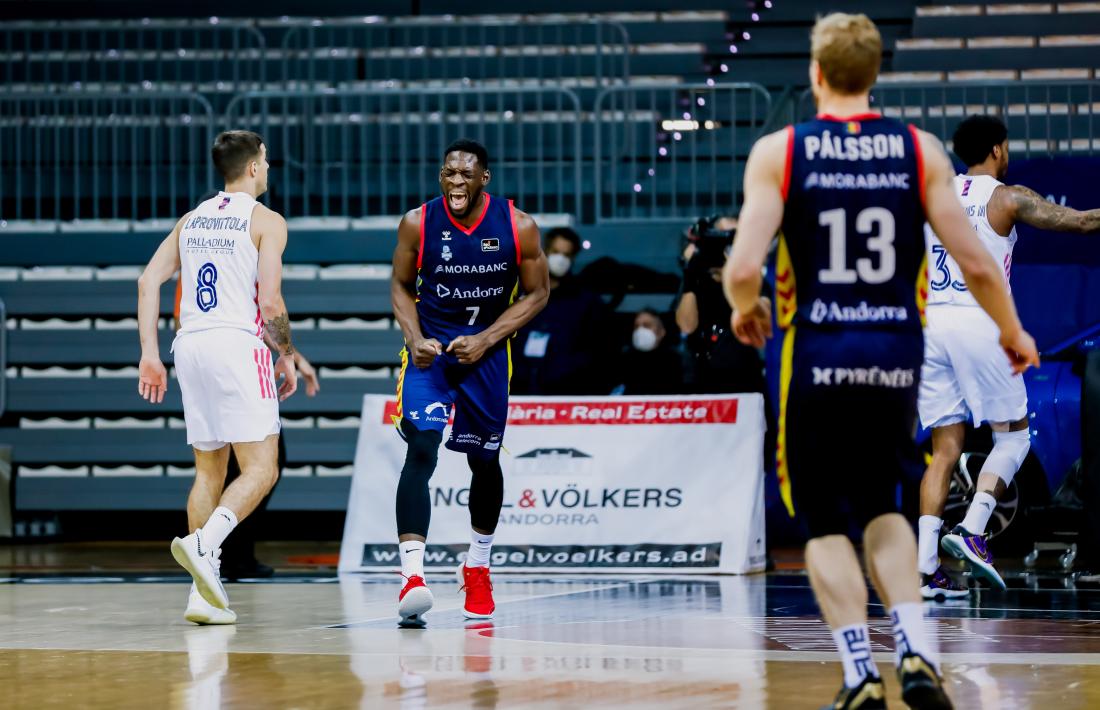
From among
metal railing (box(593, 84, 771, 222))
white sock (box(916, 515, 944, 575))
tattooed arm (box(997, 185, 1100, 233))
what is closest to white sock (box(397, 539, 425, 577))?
white sock (box(916, 515, 944, 575))

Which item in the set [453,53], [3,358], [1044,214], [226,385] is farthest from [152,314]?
[453,53]

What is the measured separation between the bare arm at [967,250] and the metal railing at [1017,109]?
27.9 ft

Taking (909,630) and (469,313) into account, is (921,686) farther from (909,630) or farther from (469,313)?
(469,313)

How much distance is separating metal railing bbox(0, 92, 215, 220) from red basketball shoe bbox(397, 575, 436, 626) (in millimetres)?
7930

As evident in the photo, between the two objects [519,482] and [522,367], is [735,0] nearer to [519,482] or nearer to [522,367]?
[522,367]

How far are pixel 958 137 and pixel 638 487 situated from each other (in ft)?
10.3

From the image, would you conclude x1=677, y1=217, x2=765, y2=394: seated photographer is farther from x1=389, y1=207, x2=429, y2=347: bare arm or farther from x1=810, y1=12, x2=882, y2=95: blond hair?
x1=810, y1=12, x2=882, y2=95: blond hair

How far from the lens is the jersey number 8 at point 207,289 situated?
7.13 meters

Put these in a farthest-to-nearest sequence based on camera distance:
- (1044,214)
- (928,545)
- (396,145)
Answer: (396,145), (928,545), (1044,214)

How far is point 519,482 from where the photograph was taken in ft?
33.0

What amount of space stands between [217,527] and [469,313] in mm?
1497

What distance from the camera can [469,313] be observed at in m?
7.31

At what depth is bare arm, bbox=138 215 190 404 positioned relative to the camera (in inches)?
280

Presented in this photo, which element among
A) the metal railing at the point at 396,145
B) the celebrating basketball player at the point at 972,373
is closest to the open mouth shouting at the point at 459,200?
the celebrating basketball player at the point at 972,373
